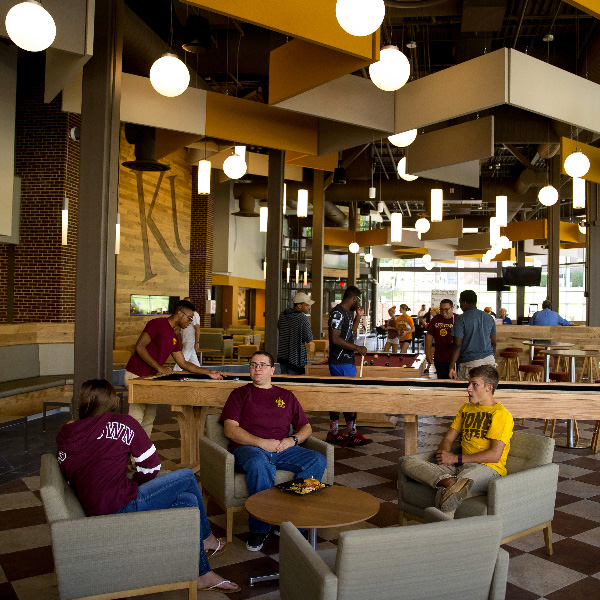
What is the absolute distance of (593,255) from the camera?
489 inches

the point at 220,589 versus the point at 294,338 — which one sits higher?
the point at 294,338

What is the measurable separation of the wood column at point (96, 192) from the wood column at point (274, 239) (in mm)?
4015

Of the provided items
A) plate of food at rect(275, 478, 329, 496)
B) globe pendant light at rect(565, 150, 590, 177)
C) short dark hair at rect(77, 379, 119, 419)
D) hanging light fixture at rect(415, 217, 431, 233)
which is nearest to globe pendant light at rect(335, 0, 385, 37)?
short dark hair at rect(77, 379, 119, 419)

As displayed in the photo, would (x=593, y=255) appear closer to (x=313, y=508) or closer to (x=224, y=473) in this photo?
(x=224, y=473)

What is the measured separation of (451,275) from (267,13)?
101ft

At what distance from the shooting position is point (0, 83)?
8.45 metres

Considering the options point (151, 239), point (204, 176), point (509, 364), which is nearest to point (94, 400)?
point (204, 176)

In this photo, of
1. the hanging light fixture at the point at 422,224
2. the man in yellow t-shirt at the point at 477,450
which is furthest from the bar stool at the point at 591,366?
the man in yellow t-shirt at the point at 477,450

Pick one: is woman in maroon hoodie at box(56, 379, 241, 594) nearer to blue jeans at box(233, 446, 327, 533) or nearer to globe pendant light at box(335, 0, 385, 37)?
blue jeans at box(233, 446, 327, 533)

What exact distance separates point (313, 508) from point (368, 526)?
3.63 feet

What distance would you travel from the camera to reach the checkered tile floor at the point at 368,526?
322cm

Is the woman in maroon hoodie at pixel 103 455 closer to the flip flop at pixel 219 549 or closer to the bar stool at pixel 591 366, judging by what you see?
the flip flop at pixel 219 549

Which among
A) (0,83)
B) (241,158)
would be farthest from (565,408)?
(0,83)

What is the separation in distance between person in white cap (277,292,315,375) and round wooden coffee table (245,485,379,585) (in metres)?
3.51
